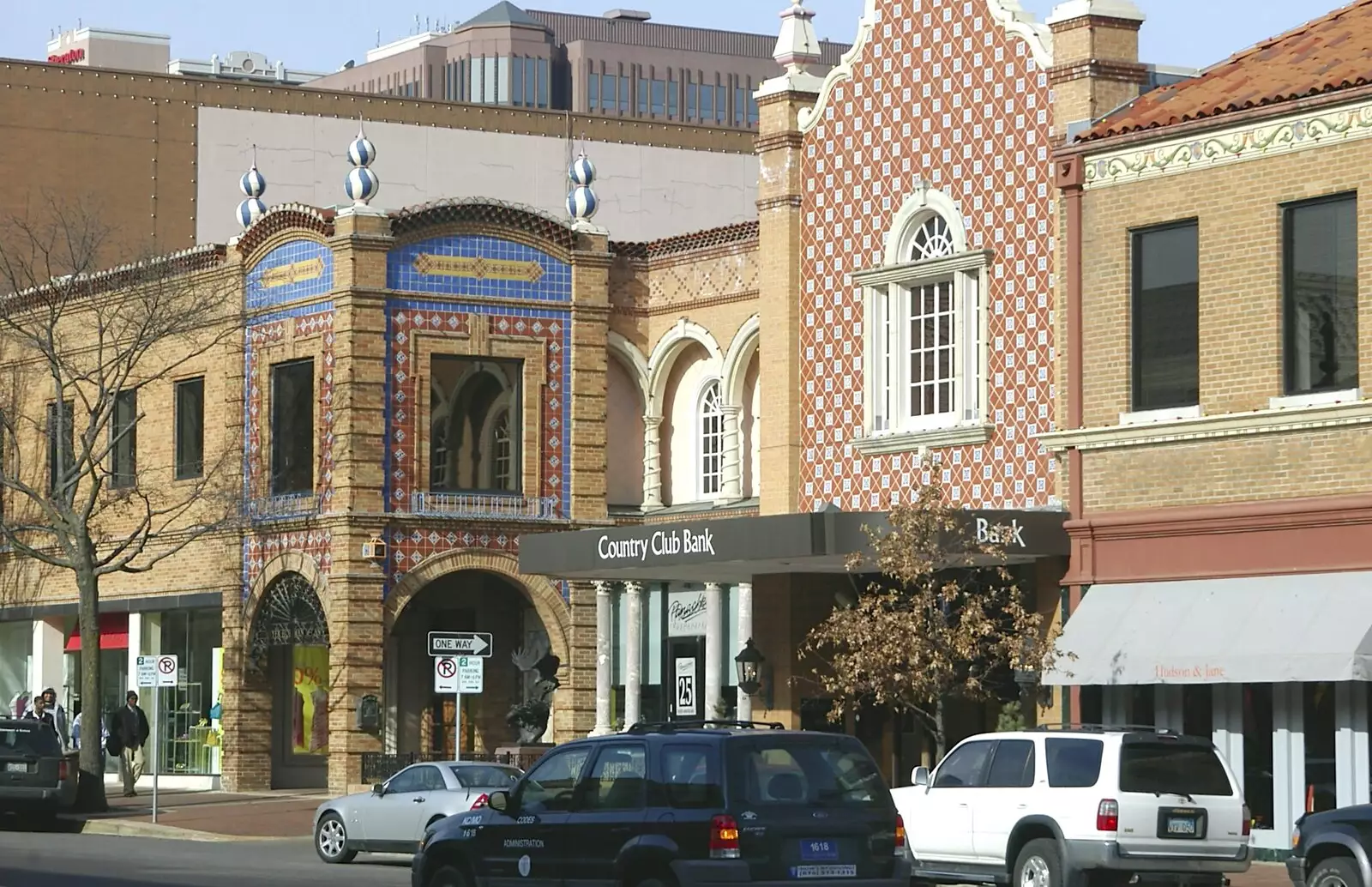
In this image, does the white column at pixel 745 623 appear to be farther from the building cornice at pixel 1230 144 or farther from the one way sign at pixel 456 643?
the building cornice at pixel 1230 144

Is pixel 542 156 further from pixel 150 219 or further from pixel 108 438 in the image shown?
pixel 108 438

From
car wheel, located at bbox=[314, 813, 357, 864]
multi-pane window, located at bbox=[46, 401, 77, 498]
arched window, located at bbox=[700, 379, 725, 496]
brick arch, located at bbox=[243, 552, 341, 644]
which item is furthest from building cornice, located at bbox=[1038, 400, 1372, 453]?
multi-pane window, located at bbox=[46, 401, 77, 498]

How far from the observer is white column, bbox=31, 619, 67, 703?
160ft

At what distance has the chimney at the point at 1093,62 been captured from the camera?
30078mm

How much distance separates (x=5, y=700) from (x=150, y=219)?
10.2 m

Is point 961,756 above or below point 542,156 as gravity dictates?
below

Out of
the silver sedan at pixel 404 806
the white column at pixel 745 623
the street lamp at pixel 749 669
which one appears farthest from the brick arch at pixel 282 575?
the silver sedan at pixel 404 806

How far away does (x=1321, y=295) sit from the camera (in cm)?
2666

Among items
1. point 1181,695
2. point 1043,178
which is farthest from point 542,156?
point 1181,695

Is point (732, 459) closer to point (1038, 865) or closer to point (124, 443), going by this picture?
point (124, 443)

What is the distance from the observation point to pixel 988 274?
31609 mm

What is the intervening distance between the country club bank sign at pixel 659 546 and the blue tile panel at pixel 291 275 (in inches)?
357

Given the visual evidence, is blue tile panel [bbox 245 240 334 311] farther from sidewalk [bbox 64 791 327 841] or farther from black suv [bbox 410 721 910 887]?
black suv [bbox 410 721 910 887]

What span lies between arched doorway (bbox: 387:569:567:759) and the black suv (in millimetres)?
23181
